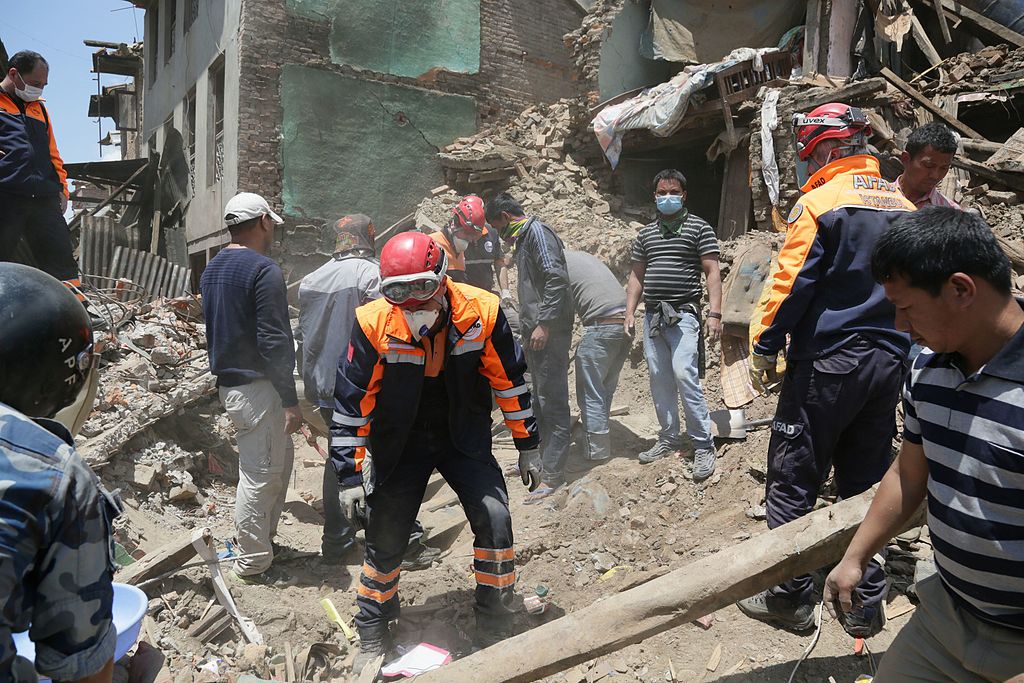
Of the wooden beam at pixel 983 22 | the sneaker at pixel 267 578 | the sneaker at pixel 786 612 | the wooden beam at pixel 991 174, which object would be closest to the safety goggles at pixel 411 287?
the sneaker at pixel 786 612

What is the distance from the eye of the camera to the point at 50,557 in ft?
3.80

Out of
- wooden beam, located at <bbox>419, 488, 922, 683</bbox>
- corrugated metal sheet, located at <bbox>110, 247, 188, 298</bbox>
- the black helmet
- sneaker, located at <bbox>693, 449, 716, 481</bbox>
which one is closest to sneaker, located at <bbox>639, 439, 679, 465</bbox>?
sneaker, located at <bbox>693, 449, 716, 481</bbox>

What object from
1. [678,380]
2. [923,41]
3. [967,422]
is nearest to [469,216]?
[678,380]

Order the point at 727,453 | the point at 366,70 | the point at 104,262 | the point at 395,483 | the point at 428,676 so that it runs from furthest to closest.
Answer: the point at 104,262 < the point at 366,70 < the point at 727,453 < the point at 395,483 < the point at 428,676

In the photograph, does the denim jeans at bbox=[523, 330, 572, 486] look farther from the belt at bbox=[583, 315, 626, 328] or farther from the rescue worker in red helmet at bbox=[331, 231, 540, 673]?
the rescue worker in red helmet at bbox=[331, 231, 540, 673]

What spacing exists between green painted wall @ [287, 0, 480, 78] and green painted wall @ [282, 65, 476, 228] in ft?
1.54

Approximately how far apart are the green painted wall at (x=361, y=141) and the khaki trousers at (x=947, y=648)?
37.0 feet

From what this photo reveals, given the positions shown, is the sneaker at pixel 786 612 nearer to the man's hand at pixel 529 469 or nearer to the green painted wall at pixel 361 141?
the man's hand at pixel 529 469

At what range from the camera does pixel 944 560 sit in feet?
5.61

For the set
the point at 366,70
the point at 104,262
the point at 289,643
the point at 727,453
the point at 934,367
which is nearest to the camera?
the point at 934,367

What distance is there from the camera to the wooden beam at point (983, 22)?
9352mm

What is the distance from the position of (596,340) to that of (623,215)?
5.80 m

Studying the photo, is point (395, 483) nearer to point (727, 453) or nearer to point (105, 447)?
point (727, 453)

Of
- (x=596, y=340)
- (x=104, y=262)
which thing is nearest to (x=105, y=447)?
(x=596, y=340)
